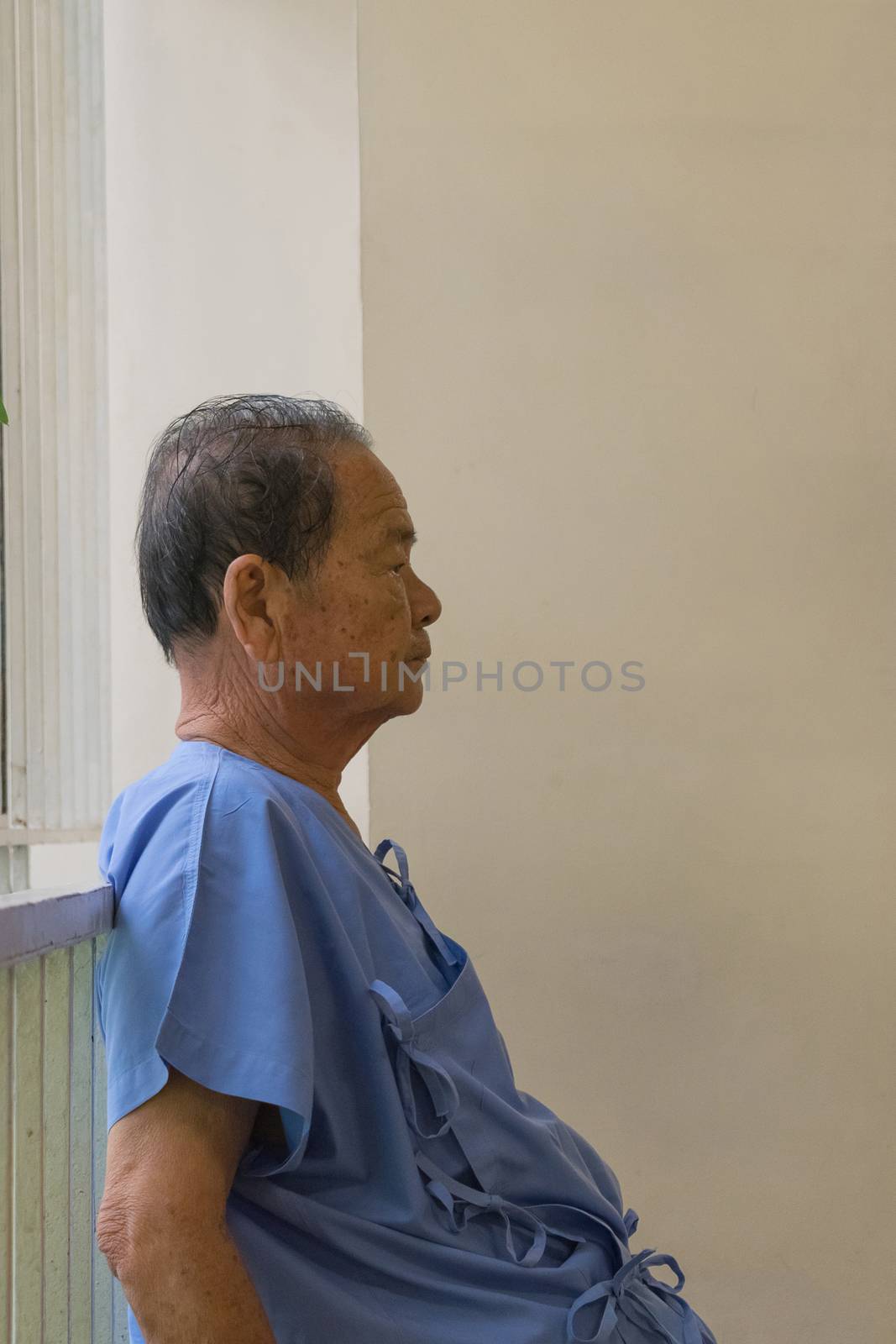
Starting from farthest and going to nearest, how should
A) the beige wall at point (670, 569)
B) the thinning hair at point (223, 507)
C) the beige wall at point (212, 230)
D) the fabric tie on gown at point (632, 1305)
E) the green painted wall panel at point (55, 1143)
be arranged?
the beige wall at point (212, 230), the beige wall at point (670, 569), the thinning hair at point (223, 507), the fabric tie on gown at point (632, 1305), the green painted wall panel at point (55, 1143)

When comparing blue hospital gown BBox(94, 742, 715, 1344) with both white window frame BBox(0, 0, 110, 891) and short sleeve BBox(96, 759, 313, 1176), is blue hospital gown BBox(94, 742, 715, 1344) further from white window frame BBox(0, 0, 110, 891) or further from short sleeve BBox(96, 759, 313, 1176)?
white window frame BBox(0, 0, 110, 891)

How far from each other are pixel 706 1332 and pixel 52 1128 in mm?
663

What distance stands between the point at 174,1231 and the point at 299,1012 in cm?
15

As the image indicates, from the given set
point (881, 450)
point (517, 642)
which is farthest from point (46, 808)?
point (881, 450)

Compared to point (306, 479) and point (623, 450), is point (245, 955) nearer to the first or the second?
point (306, 479)

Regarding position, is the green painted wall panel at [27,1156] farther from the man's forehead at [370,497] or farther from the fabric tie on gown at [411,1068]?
the man's forehead at [370,497]

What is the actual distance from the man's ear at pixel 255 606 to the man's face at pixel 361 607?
1cm

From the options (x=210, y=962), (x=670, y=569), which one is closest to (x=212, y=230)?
(x=670, y=569)

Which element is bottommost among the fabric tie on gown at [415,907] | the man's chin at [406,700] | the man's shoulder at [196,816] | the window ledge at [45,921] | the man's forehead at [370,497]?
the fabric tie on gown at [415,907]

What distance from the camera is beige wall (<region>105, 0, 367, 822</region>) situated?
1.81 meters

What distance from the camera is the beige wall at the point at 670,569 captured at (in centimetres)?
158

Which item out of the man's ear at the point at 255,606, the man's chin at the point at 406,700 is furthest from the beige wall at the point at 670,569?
the man's ear at the point at 255,606

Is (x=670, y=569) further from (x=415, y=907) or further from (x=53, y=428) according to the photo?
(x=53, y=428)

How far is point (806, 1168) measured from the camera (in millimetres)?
1572
